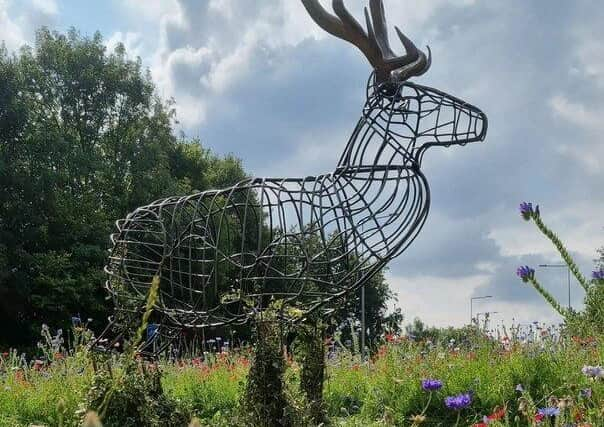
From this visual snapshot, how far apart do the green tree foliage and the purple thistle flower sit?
52.6 ft

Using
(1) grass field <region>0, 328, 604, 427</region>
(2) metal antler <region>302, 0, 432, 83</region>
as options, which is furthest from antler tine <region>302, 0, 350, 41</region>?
(1) grass field <region>0, 328, 604, 427</region>

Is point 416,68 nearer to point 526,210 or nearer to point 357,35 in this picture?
point 357,35

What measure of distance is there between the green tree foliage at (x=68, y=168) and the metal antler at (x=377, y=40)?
1502cm

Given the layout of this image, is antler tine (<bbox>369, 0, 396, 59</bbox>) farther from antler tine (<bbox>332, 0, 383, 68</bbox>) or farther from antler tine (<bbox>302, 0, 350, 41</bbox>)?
antler tine (<bbox>302, 0, 350, 41</bbox>)

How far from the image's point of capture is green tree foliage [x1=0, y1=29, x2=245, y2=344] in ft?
62.5

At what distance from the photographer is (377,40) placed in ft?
15.9

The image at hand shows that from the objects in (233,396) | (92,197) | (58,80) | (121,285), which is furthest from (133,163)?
(121,285)

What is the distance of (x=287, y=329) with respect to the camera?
176 inches

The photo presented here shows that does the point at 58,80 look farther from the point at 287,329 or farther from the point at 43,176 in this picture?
the point at 287,329

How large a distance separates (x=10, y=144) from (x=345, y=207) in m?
17.7

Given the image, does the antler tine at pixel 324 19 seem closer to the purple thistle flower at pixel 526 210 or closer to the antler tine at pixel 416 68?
the antler tine at pixel 416 68

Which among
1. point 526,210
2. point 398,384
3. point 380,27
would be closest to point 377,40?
point 380,27

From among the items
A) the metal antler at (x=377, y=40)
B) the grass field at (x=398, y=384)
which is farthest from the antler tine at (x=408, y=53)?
the grass field at (x=398, y=384)

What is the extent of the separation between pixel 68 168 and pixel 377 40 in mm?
17477
